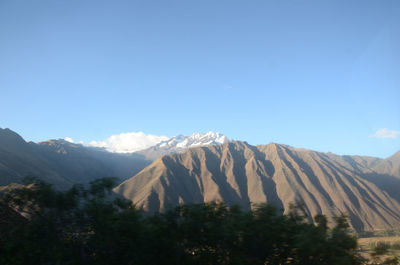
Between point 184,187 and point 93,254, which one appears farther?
point 184,187

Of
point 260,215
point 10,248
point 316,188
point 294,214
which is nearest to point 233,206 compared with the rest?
point 260,215

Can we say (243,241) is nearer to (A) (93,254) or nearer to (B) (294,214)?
(B) (294,214)

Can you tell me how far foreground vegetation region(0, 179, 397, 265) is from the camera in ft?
37.1

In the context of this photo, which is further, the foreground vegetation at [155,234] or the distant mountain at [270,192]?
the distant mountain at [270,192]

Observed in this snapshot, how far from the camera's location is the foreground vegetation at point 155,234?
11.3m

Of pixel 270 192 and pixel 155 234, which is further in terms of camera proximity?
pixel 270 192

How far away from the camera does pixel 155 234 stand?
12.1m

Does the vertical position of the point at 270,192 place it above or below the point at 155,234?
below

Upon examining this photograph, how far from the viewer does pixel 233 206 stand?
45.5 ft

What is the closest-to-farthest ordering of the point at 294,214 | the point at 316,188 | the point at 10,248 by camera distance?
the point at 10,248 < the point at 294,214 < the point at 316,188

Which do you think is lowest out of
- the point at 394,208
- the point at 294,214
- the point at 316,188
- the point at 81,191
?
the point at 394,208

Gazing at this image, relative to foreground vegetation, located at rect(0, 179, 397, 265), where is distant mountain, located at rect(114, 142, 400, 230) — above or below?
below

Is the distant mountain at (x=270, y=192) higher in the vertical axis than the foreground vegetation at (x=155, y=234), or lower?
lower

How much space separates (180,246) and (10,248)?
750cm
